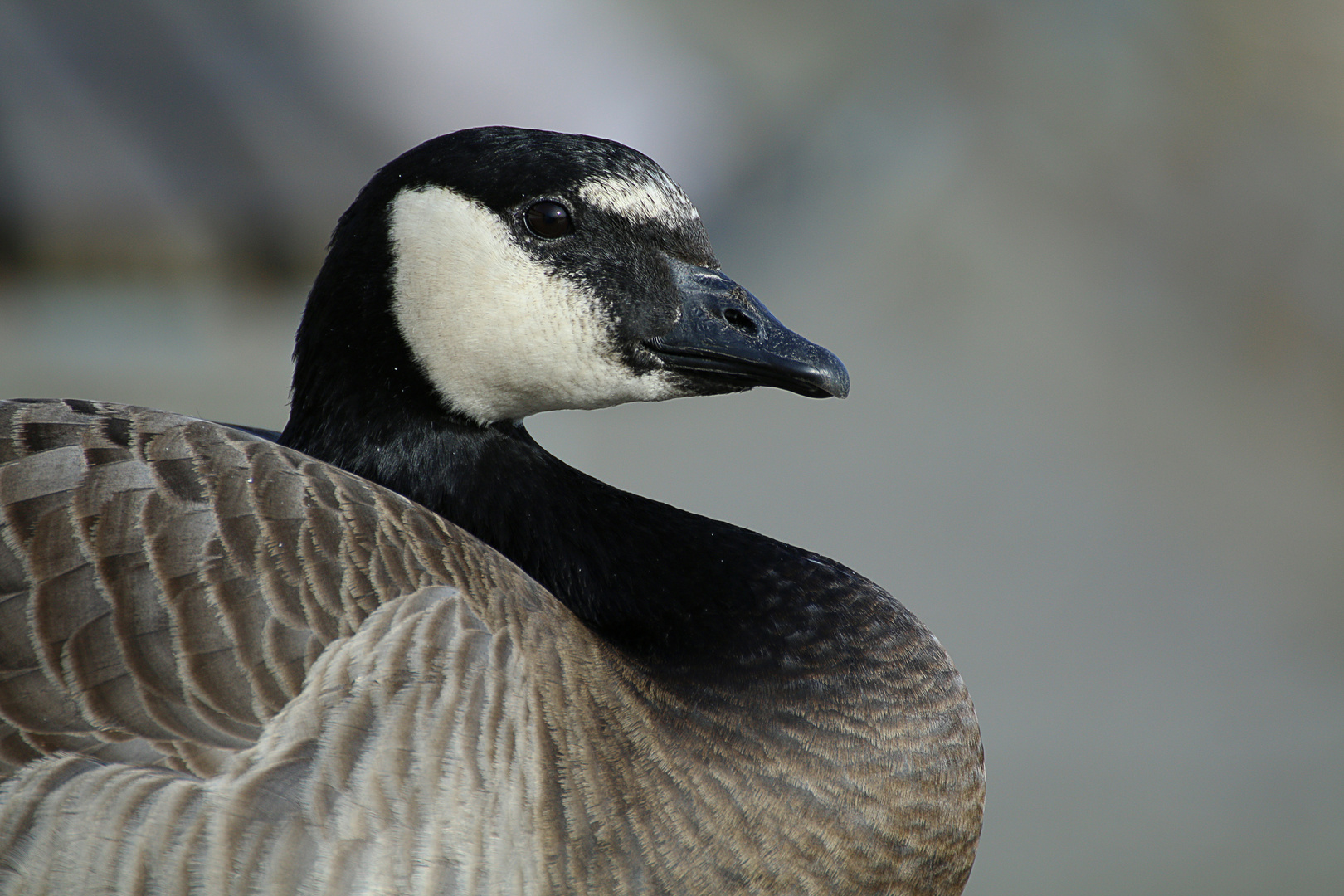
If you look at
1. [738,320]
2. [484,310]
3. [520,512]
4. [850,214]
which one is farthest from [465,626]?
[850,214]

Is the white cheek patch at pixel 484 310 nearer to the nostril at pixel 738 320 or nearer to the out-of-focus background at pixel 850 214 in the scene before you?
the nostril at pixel 738 320

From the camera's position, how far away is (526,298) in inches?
66.1

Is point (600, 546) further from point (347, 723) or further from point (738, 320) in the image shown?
point (347, 723)

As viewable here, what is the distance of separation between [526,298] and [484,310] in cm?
6

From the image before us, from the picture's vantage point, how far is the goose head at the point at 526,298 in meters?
1.68

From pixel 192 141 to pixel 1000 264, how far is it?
15.0 ft

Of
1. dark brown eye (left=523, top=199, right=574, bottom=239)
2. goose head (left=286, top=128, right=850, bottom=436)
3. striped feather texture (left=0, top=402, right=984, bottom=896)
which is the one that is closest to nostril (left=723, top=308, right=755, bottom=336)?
goose head (left=286, top=128, right=850, bottom=436)

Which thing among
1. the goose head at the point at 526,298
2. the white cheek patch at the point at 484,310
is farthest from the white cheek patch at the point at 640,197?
the white cheek patch at the point at 484,310

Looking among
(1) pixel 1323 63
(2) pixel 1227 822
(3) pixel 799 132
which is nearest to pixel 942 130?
(3) pixel 799 132

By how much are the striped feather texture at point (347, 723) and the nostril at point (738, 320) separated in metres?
0.47

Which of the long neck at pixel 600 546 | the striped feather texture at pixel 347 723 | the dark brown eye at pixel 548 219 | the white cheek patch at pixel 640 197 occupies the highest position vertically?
the white cheek patch at pixel 640 197

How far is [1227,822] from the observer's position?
11.9 feet

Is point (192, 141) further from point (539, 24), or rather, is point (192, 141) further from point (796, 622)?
point (796, 622)

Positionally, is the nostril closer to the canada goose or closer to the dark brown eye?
the canada goose
